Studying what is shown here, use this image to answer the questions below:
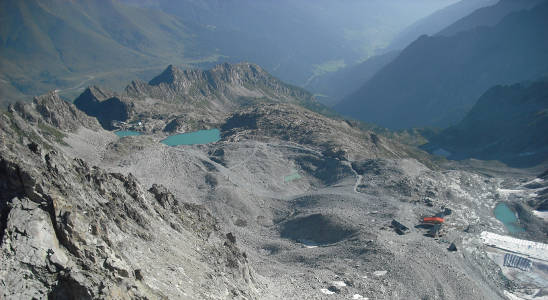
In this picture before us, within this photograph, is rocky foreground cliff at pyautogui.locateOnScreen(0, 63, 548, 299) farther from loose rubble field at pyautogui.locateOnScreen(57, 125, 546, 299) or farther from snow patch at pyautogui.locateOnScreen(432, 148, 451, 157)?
snow patch at pyautogui.locateOnScreen(432, 148, 451, 157)

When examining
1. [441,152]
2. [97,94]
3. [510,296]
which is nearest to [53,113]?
[97,94]

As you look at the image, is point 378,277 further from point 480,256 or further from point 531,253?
point 531,253

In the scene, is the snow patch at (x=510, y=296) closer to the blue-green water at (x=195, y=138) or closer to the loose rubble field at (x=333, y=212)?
the loose rubble field at (x=333, y=212)

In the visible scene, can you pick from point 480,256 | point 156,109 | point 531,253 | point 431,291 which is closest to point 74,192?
point 431,291

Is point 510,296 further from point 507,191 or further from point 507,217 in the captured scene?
point 507,191

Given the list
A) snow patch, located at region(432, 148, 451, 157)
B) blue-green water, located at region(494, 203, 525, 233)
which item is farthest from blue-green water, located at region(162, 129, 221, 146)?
snow patch, located at region(432, 148, 451, 157)

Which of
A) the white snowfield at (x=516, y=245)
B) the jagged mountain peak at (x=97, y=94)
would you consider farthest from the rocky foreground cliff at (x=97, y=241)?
the jagged mountain peak at (x=97, y=94)
